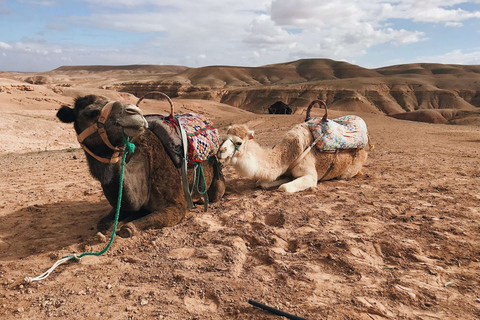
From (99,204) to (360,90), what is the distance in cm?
7776

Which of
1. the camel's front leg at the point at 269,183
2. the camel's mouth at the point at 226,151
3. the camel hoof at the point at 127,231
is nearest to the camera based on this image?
the camel hoof at the point at 127,231

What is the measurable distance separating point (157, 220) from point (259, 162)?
2.42m

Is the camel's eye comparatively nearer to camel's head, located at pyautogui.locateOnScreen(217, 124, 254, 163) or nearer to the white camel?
camel's head, located at pyautogui.locateOnScreen(217, 124, 254, 163)

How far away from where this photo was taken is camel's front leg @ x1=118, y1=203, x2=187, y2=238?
3878mm

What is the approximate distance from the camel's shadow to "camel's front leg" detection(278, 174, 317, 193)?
120 inches

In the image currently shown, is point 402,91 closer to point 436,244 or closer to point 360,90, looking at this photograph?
point 360,90

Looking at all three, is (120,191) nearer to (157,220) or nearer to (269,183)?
(157,220)

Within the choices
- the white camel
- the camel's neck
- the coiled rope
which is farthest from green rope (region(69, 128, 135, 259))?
the camel's neck

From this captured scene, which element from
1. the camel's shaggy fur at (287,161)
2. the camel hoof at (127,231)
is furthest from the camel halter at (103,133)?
the camel's shaggy fur at (287,161)

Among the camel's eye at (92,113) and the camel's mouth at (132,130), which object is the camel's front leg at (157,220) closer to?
the camel's mouth at (132,130)

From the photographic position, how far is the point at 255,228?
171 inches

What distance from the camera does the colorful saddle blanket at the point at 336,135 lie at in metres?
6.54

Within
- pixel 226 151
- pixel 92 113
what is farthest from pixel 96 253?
pixel 226 151

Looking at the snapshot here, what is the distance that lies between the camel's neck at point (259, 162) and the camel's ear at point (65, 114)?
8.45 feet
